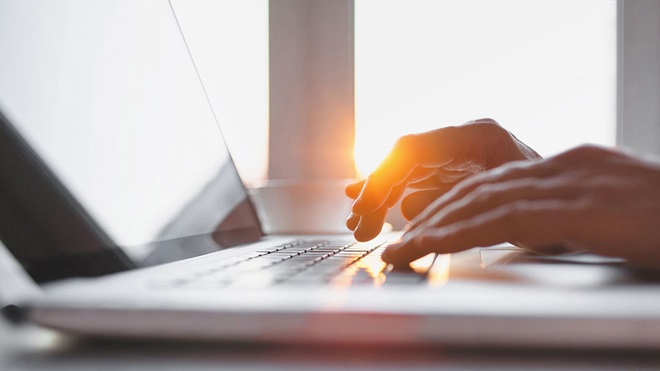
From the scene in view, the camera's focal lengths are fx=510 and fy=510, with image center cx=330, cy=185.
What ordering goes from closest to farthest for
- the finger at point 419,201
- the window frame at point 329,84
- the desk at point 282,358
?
1. the desk at point 282,358
2. the finger at point 419,201
3. the window frame at point 329,84

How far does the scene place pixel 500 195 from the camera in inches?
14.5

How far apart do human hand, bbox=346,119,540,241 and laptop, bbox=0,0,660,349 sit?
5cm

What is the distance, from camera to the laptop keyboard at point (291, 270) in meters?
0.30

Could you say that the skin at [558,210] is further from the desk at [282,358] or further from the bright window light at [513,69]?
the bright window light at [513,69]

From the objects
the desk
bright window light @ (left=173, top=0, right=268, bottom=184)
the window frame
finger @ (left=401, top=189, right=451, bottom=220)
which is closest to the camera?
the desk

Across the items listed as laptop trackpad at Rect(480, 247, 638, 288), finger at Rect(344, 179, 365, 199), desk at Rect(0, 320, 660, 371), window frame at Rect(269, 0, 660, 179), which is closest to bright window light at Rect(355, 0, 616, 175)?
window frame at Rect(269, 0, 660, 179)

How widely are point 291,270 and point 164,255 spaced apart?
16cm

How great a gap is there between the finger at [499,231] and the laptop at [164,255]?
0.06 ft

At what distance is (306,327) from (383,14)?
55.9 inches

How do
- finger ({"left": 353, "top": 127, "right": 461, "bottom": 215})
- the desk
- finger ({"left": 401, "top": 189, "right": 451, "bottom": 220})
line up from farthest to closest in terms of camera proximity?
1. finger ({"left": 401, "top": 189, "right": 451, "bottom": 220})
2. finger ({"left": 353, "top": 127, "right": 461, "bottom": 215})
3. the desk

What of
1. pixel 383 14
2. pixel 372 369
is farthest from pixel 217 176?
pixel 383 14

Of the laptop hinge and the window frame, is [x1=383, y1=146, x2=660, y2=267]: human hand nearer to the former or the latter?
the laptop hinge

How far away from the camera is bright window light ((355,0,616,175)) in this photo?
141cm

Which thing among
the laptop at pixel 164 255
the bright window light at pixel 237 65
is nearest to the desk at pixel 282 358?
the laptop at pixel 164 255
